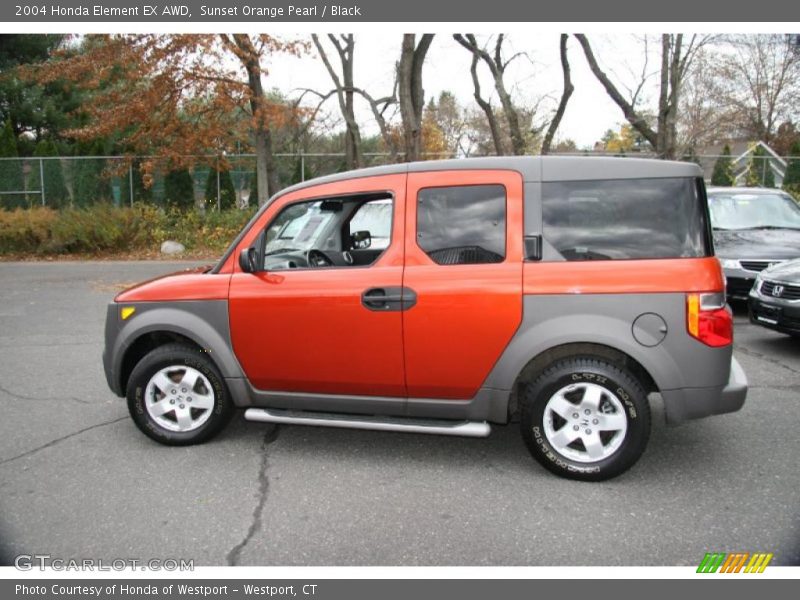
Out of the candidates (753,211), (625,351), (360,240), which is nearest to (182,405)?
(360,240)

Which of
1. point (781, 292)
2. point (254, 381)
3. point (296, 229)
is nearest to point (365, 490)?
point (254, 381)

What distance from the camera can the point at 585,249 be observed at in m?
3.54

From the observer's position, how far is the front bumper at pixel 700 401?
3.45 metres

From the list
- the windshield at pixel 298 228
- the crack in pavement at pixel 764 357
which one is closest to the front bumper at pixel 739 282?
the crack in pavement at pixel 764 357

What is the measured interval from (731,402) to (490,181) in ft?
6.23

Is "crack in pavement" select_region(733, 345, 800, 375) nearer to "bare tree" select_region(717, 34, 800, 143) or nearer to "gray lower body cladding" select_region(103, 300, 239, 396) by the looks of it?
"gray lower body cladding" select_region(103, 300, 239, 396)

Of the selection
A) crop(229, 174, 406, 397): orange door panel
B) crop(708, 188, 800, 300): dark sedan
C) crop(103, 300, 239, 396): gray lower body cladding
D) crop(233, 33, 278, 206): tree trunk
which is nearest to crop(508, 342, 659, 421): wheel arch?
crop(229, 174, 406, 397): orange door panel

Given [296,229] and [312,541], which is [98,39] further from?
[312,541]

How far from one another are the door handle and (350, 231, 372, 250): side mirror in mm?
1180

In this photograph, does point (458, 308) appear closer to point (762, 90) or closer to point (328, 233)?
point (328, 233)

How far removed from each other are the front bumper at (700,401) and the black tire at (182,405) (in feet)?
9.31

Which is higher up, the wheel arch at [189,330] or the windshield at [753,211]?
the windshield at [753,211]

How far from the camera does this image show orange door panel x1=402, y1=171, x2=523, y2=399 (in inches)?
141

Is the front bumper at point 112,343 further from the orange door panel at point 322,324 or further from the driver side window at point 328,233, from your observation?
the driver side window at point 328,233
